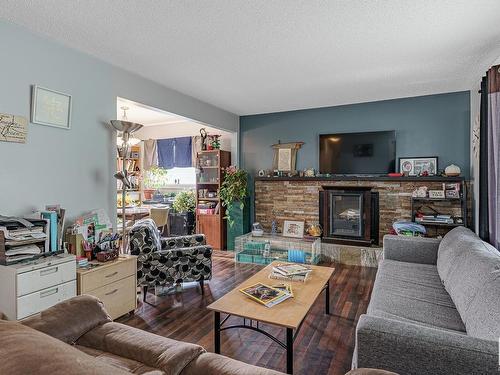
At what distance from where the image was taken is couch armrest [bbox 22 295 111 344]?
1181 mm

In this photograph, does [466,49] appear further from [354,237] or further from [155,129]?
[155,129]

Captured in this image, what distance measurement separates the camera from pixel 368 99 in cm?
471

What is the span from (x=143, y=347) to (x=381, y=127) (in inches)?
186

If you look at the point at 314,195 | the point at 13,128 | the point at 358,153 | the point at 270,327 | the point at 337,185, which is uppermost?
the point at 358,153

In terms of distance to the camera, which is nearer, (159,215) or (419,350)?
(419,350)

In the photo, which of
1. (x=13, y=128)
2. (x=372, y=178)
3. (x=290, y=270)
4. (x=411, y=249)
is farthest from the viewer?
(x=372, y=178)

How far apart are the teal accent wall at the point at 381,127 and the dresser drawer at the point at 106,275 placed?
337 centimetres

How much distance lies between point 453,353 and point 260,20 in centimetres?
240

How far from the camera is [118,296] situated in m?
2.74

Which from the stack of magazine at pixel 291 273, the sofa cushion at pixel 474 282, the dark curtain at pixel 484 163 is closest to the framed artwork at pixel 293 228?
the stack of magazine at pixel 291 273

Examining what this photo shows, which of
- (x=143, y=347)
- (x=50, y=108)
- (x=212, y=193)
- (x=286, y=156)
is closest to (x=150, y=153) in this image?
(x=212, y=193)

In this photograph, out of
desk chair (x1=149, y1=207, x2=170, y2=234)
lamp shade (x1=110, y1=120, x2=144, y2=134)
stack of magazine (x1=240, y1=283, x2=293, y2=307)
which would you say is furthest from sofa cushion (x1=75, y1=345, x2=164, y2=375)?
desk chair (x1=149, y1=207, x2=170, y2=234)

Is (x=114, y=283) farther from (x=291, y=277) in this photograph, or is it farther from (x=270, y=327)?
(x=291, y=277)

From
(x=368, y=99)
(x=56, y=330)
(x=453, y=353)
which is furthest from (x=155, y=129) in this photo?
(x=453, y=353)
